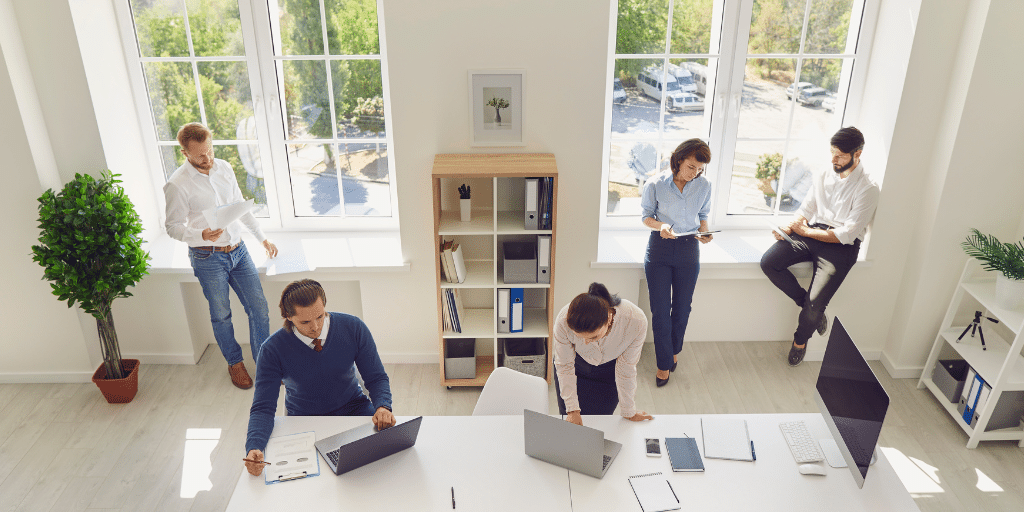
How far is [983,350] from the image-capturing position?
375 centimetres

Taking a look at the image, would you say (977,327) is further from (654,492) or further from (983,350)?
(654,492)

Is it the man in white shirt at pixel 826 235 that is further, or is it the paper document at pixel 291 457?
the man in white shirt at pixel 826 235

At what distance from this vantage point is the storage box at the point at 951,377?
3789mm

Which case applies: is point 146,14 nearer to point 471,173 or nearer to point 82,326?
point 82,326

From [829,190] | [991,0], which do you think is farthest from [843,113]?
[991,0]

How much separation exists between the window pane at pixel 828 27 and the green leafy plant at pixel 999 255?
4.58ft

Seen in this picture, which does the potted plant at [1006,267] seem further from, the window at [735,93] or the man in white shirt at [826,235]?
the window at [735,93]

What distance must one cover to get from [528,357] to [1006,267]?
2663mm

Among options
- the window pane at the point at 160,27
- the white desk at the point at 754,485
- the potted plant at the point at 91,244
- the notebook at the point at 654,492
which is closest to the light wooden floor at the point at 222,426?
the potted plant at the point at 91,244

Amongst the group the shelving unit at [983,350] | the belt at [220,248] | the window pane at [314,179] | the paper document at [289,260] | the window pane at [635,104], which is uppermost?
the window pane at [635,104]

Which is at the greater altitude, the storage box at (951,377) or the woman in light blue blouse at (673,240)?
the woman in light blue blouse at (673,240)

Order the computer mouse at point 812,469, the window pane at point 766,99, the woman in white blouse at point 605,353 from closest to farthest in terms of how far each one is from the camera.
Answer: the computer mouse at point 812,469, the woman in white blouse at point 605,353, the window pane at point 766,99

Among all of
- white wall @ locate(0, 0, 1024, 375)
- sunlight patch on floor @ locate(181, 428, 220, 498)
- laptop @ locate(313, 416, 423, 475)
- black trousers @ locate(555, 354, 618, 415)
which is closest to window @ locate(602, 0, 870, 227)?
white wall @ locate(0, 0, 1024, 375)

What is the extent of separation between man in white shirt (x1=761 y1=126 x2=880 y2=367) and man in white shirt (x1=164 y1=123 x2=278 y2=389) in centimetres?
318
